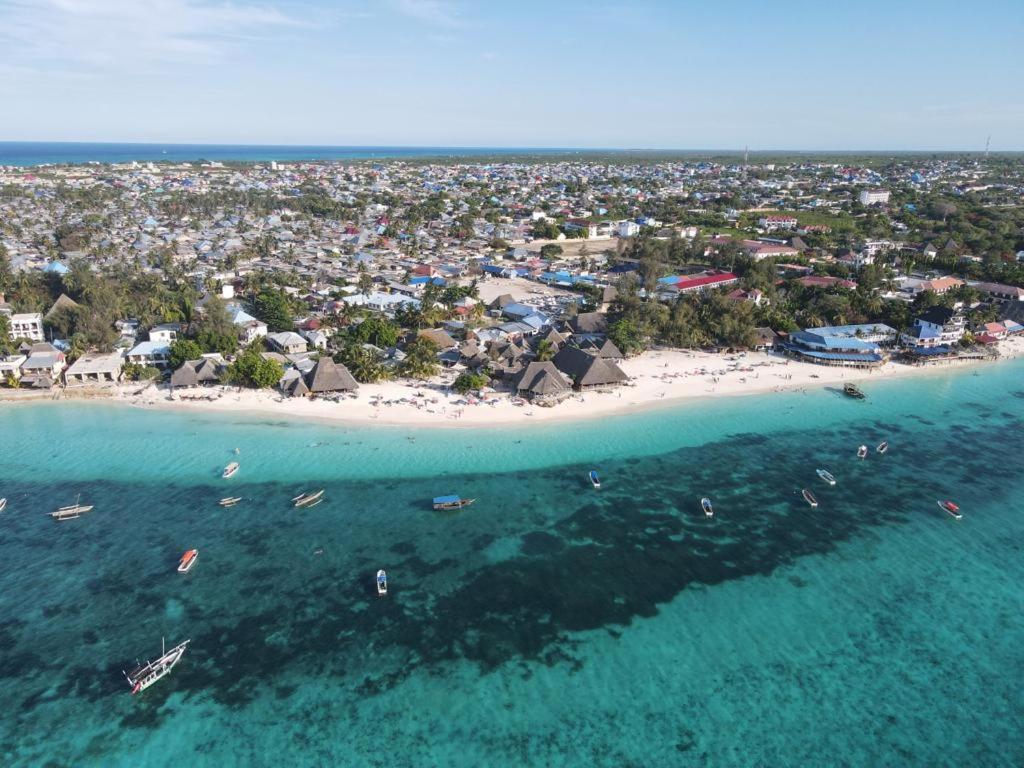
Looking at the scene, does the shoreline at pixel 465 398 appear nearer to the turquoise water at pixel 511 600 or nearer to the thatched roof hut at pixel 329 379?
the thatched roof hut at pixel 329 379

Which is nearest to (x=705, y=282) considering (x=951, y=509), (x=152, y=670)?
(x=951, y=509)

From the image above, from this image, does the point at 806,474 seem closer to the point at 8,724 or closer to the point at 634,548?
the point at 634,548

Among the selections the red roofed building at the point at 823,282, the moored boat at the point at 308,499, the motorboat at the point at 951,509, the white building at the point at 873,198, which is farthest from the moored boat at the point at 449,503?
the white building at the point at 873,198

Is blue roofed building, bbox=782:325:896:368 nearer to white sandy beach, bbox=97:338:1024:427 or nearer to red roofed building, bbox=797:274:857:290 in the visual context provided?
white sandy beach, bbox=97:338:1024:427

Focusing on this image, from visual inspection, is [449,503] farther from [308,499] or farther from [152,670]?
[152,670]

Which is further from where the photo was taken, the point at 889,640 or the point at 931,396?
the point at 931,396

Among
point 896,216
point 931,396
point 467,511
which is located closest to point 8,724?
point 467,511

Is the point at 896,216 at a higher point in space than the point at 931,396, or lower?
higher
